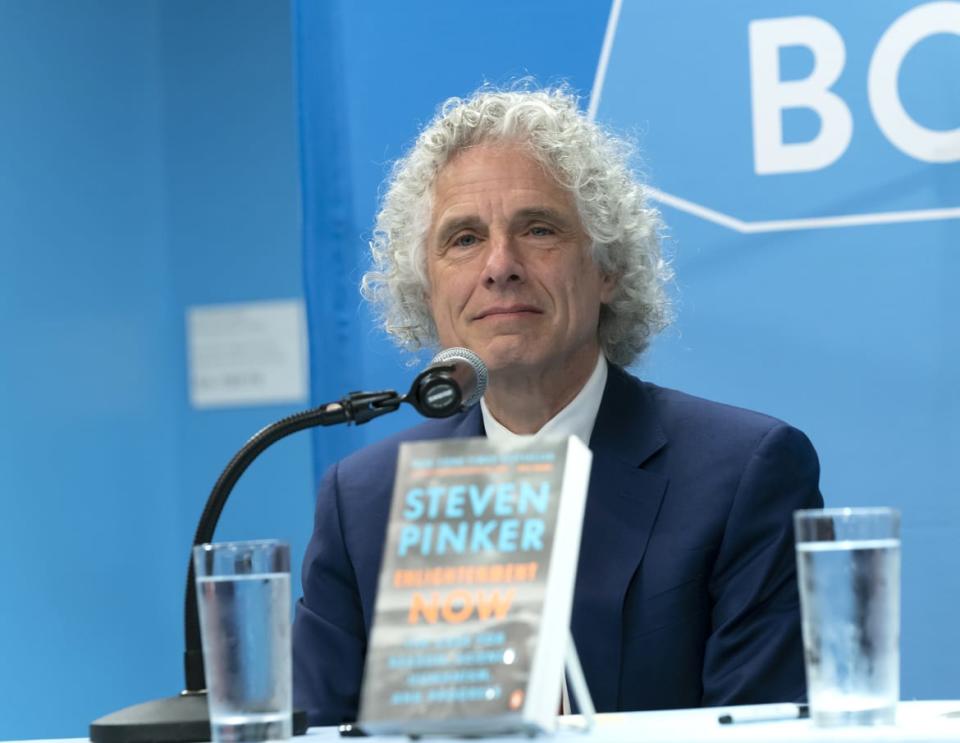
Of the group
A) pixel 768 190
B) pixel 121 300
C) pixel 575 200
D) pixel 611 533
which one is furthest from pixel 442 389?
pixel 121 300

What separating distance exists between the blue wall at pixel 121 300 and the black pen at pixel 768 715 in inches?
109

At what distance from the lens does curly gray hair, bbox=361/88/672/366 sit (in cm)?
195

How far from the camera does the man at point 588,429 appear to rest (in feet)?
5.36

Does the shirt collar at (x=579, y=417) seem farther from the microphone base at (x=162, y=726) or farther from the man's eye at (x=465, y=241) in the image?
the microphone base at (x=162, y=726)

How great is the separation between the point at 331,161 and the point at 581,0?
44 cm

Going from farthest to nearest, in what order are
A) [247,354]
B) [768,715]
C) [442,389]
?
[247,354], [442,389], [768,715]

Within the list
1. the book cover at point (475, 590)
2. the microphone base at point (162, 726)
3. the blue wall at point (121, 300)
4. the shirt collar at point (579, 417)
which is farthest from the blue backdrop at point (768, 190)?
the blue wall at point (121, 300)

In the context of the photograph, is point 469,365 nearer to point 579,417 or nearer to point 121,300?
point 579,417

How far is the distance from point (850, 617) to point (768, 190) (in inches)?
50.2

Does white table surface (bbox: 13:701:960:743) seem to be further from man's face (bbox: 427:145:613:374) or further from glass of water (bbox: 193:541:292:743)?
man's face (bbox: 427:145:613:374)

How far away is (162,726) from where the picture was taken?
1075 millimetres

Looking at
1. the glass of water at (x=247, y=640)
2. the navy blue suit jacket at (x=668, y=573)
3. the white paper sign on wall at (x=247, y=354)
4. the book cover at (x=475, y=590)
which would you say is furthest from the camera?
the white paper sign on wall at (x=247, y=354)

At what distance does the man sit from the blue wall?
1.75 metres

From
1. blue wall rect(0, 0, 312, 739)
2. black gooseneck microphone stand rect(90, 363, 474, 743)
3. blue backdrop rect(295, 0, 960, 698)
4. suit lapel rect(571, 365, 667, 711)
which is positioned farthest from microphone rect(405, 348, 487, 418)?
blue wall rect(0, 0, 312, 739)
